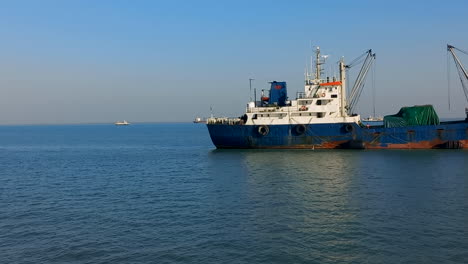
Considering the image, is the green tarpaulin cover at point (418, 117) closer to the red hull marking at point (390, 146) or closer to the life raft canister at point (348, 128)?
the red hull marking at point (390, 146)

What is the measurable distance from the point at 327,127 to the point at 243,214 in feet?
102

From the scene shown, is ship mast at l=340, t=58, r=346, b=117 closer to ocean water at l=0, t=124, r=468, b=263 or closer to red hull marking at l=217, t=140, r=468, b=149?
red hull marking at l=217, t=140, r=468, b=149

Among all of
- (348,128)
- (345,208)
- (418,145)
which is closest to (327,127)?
(348,128)

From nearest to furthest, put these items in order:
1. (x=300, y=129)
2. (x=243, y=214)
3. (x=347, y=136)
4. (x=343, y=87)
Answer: (x=243, y=214), (x=347, y=136), (x=300, y=129), (x=343, y=87)

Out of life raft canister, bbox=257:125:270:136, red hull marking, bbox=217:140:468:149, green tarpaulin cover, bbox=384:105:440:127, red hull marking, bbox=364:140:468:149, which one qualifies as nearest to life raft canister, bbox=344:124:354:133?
red hull marking, bbox=217:140:468:149

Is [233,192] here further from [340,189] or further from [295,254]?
[295,254]

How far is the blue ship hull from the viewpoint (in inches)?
1866

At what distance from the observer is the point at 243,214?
21141 millimetres

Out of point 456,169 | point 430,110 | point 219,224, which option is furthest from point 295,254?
point 430,110

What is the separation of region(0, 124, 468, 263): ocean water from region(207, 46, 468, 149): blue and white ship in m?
10.3

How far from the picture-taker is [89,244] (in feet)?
55.2

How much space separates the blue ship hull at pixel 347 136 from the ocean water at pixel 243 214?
10.1 m

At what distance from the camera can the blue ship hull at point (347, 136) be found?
156ft

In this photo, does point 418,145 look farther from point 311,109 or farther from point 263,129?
point 263,129
